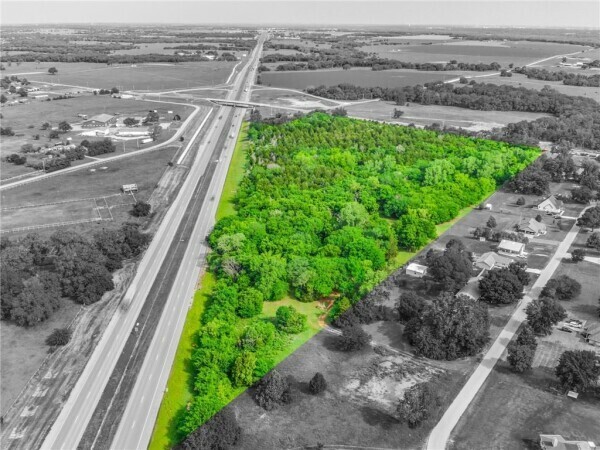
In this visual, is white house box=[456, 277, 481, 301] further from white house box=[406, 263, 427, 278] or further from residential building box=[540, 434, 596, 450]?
residential building box=[540, 434, 596, 450]

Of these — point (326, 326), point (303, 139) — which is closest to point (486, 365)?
point (326, 326)

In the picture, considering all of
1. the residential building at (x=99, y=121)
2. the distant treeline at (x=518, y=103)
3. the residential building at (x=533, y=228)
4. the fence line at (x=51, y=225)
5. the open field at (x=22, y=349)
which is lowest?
the open field at (x=22, y=349)

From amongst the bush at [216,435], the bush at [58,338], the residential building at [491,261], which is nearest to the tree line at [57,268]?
the bush at [58,338]

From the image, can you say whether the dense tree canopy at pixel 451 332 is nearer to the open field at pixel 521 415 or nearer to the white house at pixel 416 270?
the open field at pixel 521 415

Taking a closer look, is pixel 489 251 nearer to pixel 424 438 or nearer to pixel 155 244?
pixel 424 438

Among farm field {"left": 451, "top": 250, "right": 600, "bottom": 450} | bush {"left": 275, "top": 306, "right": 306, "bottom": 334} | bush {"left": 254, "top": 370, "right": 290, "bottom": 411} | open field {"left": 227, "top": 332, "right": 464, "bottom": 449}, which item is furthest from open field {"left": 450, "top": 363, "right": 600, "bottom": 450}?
bush {"left": 275, "top": 306, "right": 306, "bottom": 334}

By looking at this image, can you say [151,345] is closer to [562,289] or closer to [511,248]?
[562,289]

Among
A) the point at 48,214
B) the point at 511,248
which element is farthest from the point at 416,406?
the point at 48,214
